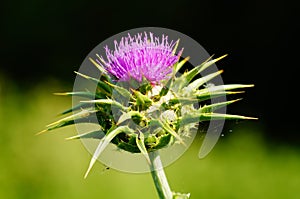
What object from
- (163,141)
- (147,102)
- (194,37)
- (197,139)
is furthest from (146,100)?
(194,37)

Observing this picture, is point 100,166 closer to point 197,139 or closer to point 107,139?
point 197,139

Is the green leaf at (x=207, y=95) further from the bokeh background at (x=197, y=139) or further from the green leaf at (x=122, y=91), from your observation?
the bokeh background at (x=197, y=139)

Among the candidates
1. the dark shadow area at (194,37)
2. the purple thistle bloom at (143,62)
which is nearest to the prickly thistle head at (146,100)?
the purple thistle bloom at (143,62)

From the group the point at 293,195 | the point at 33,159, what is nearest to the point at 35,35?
the point at 33,159

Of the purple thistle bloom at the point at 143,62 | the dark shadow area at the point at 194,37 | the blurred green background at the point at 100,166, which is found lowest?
the blurred green background at the point at 100,166

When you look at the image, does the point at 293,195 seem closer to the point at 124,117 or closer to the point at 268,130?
the point at 268,130

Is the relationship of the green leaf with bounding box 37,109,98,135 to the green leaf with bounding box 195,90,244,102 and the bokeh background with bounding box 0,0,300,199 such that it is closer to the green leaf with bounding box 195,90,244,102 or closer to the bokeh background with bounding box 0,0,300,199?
the green leaf with bounding box 195,90,244,102
